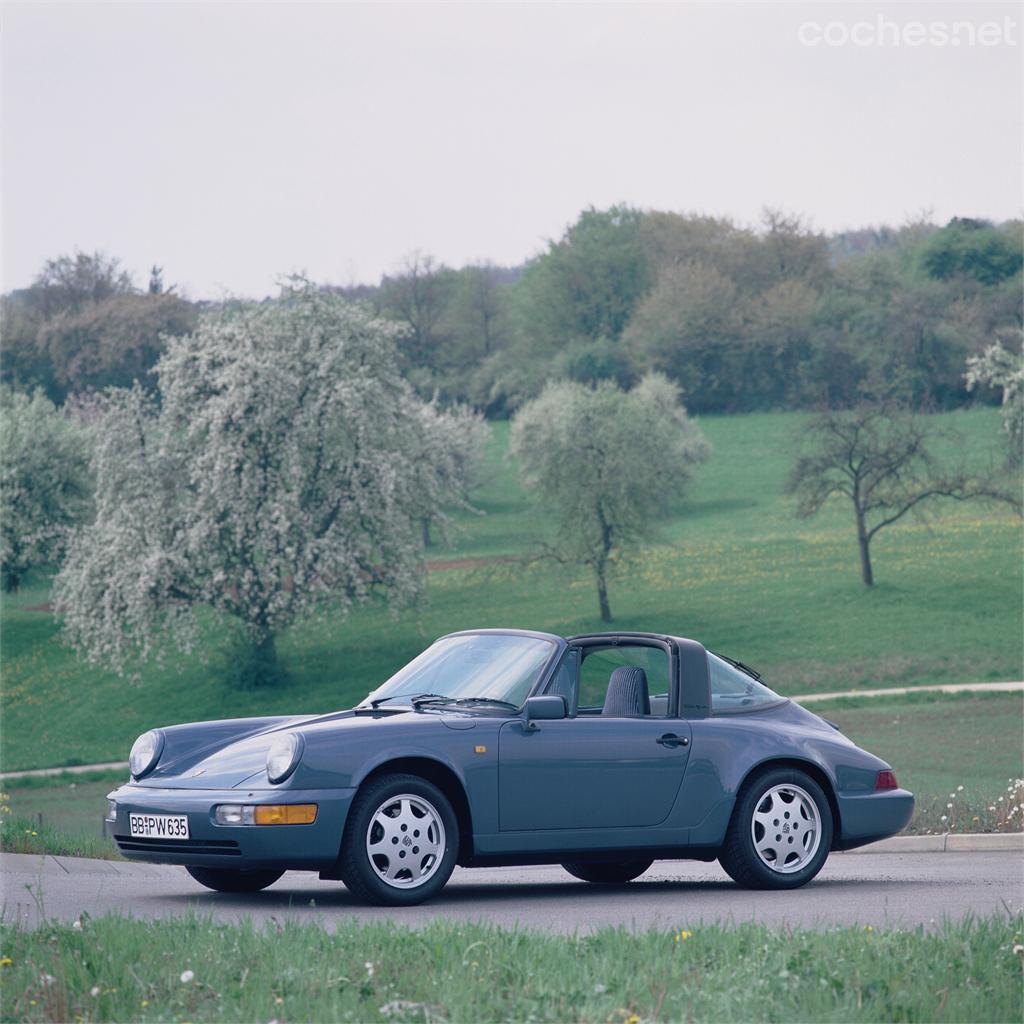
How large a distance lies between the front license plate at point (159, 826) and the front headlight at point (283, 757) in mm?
541

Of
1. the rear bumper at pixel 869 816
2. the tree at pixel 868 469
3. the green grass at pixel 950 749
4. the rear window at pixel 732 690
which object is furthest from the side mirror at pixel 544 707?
the tree at pixel 868 469

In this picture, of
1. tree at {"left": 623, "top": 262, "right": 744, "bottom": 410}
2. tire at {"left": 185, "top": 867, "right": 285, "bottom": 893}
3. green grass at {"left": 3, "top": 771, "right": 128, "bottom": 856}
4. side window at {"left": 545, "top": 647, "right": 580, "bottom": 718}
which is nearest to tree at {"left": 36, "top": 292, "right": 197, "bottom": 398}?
tree at {"left": 623, "top": 262, "right": 744, "bottom": 410}

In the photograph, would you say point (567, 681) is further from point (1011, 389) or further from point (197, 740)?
point (1011, 389)

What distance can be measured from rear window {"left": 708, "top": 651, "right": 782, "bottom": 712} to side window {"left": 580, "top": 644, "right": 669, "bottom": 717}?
31 cm

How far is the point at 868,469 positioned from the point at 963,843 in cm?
3603

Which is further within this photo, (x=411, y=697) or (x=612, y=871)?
(x=612, y=871)

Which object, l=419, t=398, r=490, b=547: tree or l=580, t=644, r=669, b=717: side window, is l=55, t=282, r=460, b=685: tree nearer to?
l=419, t=398, r=490, b=547: tree

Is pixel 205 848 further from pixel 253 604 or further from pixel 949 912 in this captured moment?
pixel 253 604

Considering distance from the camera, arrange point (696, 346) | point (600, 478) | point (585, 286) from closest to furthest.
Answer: point (600, 478) < point (696, 346) < point (585, 286)

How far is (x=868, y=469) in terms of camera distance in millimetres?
48250

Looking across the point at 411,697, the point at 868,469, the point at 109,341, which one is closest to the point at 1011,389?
the point at 868,469

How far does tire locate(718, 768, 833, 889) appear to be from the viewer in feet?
30.8

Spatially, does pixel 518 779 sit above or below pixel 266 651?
above

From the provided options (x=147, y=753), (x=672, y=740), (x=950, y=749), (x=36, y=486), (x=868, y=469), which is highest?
(x=36, y=486)
